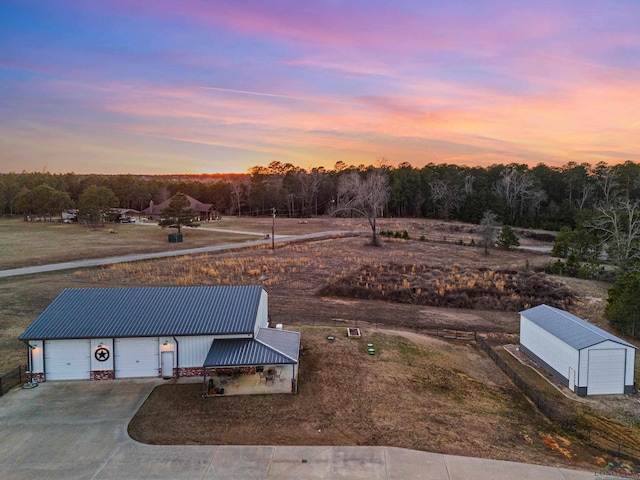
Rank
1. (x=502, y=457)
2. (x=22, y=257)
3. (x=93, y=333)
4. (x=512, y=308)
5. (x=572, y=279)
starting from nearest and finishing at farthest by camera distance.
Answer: (x=502, y=457) < (x=93, y=333) < (x=512, y=308) < (x=572, y=279) < (x=22, y=257)

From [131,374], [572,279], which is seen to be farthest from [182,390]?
[572,279]

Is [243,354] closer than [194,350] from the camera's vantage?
Yes

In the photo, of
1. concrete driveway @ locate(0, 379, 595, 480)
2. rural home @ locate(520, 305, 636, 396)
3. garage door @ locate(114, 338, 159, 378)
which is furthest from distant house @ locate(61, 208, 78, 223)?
rural home @ locate(520, 305, 636, 396)

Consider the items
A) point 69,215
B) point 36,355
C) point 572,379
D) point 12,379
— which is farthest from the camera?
point 69,215

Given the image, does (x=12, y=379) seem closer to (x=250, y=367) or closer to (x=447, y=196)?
(x=250, y=367)

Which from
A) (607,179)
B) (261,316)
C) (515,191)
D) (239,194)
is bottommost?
(261,316)

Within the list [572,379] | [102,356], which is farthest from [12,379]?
[572,379]

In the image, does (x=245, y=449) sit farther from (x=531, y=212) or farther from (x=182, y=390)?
(x=531, y=212)
